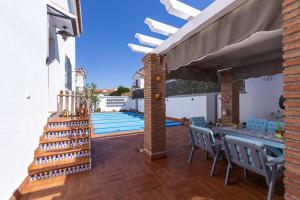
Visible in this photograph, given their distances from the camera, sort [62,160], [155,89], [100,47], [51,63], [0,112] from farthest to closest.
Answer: [100,47] < [51,63] < [155,89] < [62,160] < [0,112]

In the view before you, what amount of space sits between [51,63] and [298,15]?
607 centimetres

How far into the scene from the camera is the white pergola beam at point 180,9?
105 inches

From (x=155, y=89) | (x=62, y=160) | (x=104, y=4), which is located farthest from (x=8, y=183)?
(x=104, y=4)

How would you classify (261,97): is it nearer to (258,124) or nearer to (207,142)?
(258,124)

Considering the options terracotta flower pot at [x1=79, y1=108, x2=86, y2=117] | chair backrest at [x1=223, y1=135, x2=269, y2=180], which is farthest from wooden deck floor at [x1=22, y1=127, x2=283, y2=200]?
terracotta flower pot at [x1=79, y1=108, x2=86, y2=117]

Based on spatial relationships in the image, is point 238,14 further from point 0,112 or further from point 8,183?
point 8,183

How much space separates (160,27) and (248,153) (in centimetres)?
300

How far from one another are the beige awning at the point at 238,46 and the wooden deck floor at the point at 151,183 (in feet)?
8.14

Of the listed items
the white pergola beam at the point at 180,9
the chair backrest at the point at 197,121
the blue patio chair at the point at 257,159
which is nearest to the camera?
the blue patio chair at the point at 257,159

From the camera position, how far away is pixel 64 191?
291cm

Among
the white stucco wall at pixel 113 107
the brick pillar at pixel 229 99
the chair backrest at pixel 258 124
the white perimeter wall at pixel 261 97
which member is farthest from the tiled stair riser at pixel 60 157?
the white stucco wall at pixel 113 107

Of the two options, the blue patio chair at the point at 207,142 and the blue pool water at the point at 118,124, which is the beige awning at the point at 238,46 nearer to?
the blue patio chair at the point at 207,142

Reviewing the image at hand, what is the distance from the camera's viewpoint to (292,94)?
1433 millimetres

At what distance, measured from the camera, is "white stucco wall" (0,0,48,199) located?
92.2 inches
